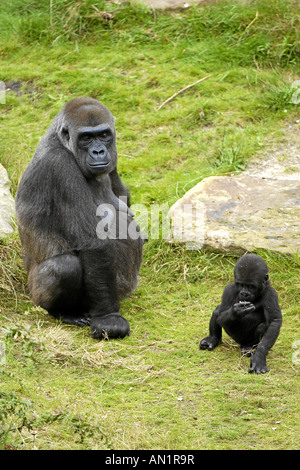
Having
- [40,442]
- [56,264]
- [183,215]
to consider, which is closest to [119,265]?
[56,264]

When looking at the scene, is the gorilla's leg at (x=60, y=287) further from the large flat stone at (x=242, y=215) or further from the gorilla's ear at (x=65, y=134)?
the large flat stone at (x=242, y=215)

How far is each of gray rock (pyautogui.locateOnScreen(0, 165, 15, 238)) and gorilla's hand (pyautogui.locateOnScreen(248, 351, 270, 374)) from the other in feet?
8.88

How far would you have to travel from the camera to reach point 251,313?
438 centimetres

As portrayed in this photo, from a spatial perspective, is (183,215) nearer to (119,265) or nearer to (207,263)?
(207,263)

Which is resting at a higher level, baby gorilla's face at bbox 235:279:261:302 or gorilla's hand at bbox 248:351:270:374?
baby gorilla's face at bbox 235:279:261:302

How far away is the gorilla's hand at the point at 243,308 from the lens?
13.7 ft

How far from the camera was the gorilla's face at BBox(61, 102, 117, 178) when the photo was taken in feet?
15.8

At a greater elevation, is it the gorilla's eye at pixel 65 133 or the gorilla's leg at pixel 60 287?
the gorilla's eye at pixel 65 133

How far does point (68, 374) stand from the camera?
4211 millimetres

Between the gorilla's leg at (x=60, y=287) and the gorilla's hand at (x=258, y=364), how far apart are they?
1.39m

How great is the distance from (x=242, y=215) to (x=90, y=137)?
1.77 metres

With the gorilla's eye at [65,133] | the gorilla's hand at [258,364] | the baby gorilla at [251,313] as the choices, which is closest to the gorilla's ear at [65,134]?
the gorilla's eye at [65,133]

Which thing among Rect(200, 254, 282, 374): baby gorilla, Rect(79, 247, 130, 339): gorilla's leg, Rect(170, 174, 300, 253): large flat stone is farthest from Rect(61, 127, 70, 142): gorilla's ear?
Rect(200, 254, 282, 374): baby gorilla

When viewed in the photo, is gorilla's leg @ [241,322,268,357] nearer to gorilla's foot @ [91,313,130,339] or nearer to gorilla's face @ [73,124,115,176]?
gorilla's foot @ [91,313,130,339]
